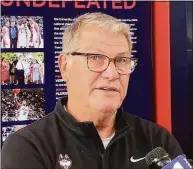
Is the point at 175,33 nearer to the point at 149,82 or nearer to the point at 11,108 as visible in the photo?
the point at 149,82

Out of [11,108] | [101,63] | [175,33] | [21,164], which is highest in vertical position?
[175,33]

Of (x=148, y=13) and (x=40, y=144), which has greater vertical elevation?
(x=148, y=13)

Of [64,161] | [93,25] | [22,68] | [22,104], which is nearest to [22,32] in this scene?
[22,68]

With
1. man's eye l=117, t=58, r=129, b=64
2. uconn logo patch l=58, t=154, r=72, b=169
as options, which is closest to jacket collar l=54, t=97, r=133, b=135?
uconn logo patch l=58, t=154, r=72, b=169

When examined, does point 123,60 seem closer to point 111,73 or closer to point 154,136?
point 111,73

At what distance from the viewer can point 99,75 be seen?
129 cm

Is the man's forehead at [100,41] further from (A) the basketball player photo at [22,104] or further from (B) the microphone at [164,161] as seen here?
(A) the basketball player photo at [22,104]

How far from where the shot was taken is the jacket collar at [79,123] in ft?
4.31

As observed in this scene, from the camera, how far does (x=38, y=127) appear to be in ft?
4.34

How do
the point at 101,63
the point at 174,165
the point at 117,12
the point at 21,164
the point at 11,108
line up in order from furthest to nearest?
the point at 117,12 → the point at 11,108 → the point at 101,63 → the point at 21,164 → the point at 174,165

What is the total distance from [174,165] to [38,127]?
1.79ft

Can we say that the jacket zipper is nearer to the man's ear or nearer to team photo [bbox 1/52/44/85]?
the man's ear

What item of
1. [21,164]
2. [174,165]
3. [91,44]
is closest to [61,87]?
[91,44]

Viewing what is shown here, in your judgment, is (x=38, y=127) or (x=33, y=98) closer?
(x=38, y=127)
